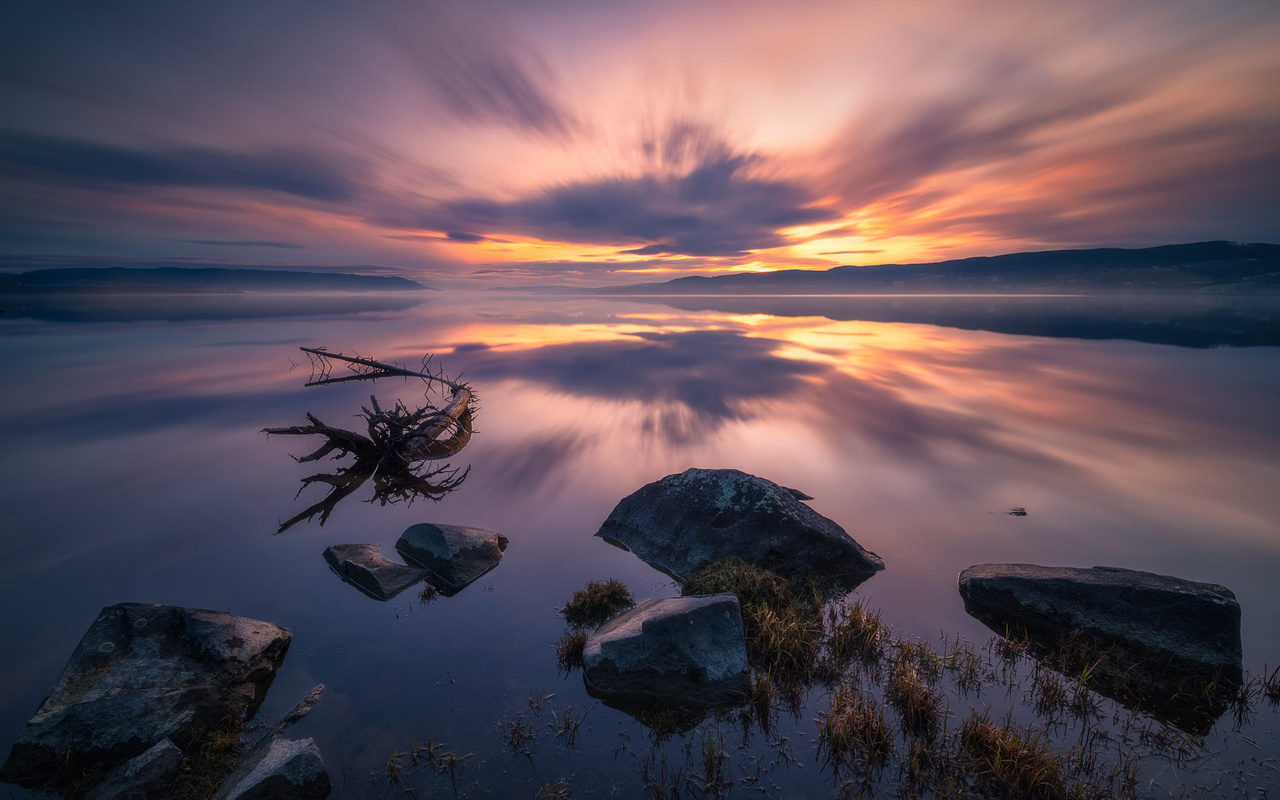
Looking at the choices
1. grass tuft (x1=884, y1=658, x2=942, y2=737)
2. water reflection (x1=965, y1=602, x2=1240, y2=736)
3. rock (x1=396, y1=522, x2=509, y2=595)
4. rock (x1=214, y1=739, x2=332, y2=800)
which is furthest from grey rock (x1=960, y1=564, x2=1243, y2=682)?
rock (x1=214, y1=739, x2=332, y2=800)

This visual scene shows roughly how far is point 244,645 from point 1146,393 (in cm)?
4635

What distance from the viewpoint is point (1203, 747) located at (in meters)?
5.70

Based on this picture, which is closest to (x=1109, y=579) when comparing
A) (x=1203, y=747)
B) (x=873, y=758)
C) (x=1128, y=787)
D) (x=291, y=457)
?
(x=1203, y=747)

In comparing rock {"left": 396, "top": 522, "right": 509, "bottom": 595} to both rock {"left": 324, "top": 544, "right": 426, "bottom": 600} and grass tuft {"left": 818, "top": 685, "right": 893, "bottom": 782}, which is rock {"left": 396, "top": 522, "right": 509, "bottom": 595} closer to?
rock {"left": 324, "top": 544, "right": 426, "bottom": 600}

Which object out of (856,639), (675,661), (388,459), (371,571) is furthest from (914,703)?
(388,459)

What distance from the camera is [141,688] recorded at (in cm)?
581

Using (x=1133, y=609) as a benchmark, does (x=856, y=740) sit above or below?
below

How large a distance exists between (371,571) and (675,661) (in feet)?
21.1

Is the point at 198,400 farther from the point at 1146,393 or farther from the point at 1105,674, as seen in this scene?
the point at 1146,393

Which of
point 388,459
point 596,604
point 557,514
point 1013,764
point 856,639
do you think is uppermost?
point 1013,764

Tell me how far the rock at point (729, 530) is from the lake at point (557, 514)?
1.89 ft

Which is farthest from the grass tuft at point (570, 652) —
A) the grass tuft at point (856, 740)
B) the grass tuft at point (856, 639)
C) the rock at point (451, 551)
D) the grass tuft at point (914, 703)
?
the grass tuft at point (914, 703)

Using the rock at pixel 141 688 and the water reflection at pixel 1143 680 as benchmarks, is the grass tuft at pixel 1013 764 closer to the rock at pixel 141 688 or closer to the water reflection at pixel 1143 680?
the water reflection at pixel 1143 680

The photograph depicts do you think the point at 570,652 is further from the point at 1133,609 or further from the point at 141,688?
the point at 1133,609
